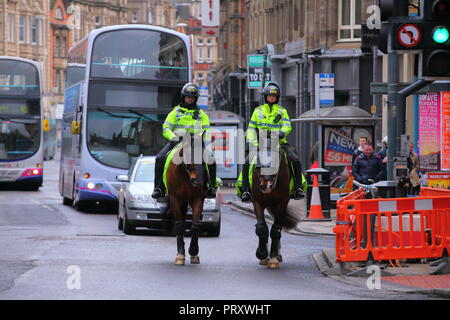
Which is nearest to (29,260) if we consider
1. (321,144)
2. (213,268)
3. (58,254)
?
(58,254)

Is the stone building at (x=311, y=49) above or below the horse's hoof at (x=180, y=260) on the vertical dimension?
above

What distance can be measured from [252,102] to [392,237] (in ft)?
153

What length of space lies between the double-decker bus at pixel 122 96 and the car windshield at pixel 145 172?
502cm

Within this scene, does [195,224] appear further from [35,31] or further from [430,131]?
[35,31]

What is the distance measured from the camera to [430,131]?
22.1 meters

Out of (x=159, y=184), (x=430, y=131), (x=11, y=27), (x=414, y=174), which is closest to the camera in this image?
(x=159, y=184)

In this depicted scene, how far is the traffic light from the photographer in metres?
12.3

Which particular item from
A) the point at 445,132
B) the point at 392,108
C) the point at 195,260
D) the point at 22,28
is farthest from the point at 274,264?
the point at 22,28

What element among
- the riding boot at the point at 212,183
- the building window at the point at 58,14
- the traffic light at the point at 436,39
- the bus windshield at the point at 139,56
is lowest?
the riding boot at the point at 212,183

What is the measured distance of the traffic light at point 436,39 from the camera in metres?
12.3

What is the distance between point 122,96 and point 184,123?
40.4 feet

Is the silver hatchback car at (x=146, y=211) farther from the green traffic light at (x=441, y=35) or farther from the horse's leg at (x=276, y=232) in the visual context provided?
the green traffic light at (x=441, y=35)

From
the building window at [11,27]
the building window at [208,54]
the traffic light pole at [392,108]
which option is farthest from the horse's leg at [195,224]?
the building window at [208,54]
